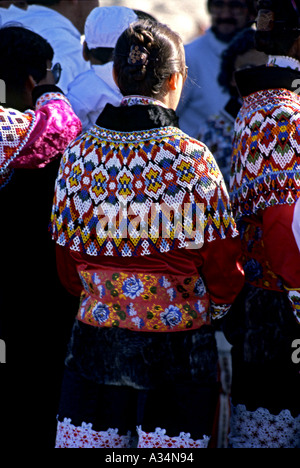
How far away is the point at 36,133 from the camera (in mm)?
2469

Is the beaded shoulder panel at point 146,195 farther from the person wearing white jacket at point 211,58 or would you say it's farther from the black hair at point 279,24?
the person wearing white jacket at point 211,58

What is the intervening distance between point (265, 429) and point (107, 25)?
2.28 m

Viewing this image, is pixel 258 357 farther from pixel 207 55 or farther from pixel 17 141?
pixel 207 55

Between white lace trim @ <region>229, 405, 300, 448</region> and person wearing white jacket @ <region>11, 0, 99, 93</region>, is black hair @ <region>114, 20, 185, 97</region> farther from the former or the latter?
person wearing white jacket @ <region>11, 0, 99, 93</region>

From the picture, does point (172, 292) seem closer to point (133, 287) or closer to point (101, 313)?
→ point (133, 287)

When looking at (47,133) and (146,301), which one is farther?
(47,133)

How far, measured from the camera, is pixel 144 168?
2.14 meters

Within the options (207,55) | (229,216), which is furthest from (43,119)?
(207,55)

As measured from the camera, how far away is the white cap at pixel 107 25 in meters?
3.68

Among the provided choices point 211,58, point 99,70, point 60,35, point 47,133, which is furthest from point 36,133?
point 211,58

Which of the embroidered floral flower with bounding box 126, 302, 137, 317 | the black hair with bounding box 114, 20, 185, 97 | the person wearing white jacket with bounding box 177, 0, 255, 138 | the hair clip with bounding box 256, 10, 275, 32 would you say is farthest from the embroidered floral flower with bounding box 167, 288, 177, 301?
the person wearing white jacket with bounding box 177, 0, 255, 138

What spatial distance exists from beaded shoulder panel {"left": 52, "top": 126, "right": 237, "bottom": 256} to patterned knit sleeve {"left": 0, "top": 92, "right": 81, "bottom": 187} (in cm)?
31

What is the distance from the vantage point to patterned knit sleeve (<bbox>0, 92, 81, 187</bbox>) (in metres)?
2.41

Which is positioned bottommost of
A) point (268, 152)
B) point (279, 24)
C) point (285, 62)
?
point (268, 152)
